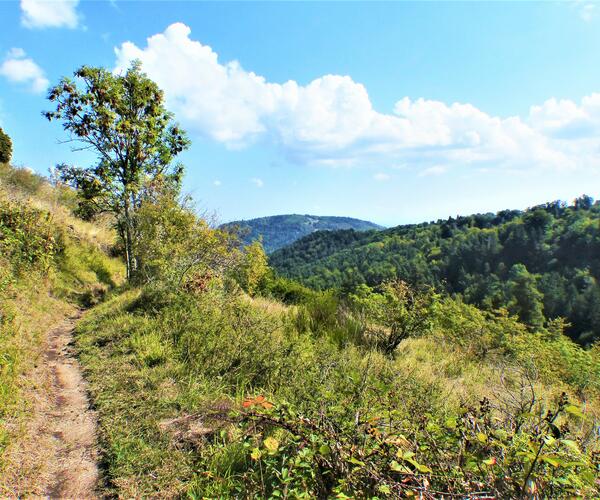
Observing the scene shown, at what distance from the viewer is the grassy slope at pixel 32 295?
3752mm

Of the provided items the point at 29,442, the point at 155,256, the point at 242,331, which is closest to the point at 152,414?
the point at 29,442

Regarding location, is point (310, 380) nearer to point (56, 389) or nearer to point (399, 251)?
point (56, 389)

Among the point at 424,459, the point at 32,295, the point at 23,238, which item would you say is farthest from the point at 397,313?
the point at 23,238

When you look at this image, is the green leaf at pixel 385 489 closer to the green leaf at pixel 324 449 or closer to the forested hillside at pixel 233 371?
the forested hillside at pixel 233 371

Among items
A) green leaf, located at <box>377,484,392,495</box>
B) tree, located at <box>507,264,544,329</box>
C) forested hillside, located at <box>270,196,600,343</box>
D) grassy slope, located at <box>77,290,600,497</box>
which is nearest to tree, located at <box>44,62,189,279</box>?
grassy slope, located at <box>77,290,600,497</box>

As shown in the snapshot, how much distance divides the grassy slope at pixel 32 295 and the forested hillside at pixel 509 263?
4671cm

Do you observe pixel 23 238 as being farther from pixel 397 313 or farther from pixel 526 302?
pixel 526 302

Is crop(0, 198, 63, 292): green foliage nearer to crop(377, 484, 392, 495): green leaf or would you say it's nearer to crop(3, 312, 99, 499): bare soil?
crop(3, 312, 99, 499): bare soil

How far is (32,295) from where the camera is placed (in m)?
9.17

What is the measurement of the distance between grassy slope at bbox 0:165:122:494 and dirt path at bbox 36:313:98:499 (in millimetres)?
208

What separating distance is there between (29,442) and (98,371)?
1.93 meters

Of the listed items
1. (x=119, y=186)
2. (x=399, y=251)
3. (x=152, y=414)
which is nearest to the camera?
(x=152, y=414)

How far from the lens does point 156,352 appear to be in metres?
5.91

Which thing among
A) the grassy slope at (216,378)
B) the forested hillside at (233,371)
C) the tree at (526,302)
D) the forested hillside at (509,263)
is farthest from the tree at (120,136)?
the tree at (526,302)
